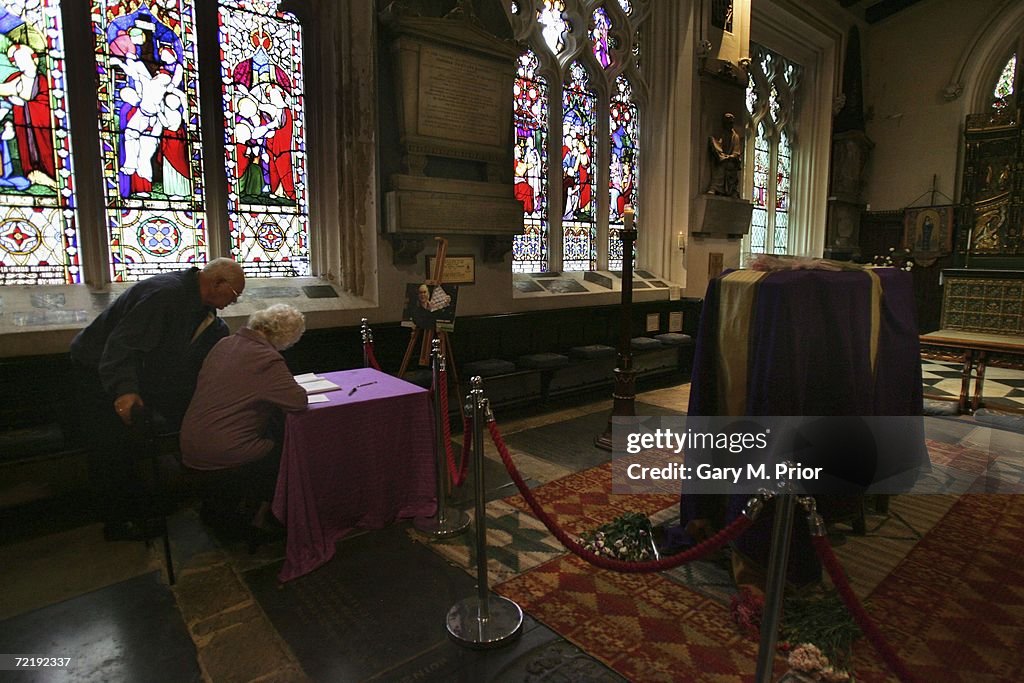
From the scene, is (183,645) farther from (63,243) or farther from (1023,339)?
(1023,339)

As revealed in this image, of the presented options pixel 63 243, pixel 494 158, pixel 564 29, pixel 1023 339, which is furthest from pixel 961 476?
pixel 63 243

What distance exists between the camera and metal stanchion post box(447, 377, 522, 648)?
2246 mm

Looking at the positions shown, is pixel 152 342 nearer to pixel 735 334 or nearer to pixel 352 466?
pixel 352 466

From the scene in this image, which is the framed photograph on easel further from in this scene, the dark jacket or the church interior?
the dark jacket

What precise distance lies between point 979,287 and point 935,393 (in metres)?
1.17

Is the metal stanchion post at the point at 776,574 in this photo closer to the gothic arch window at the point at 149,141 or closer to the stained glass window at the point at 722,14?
the gothic arch window at the point at 149,141

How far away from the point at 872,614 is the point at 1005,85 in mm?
10898

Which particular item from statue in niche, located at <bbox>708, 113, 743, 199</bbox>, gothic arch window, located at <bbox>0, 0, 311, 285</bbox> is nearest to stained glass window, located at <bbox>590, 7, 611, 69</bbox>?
statue in niche, located at <bbox>708, 113, 743, 199</bbox>

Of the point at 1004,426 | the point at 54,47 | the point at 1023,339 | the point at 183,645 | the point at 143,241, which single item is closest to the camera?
the point at 183,645

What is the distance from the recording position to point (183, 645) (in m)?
2.25

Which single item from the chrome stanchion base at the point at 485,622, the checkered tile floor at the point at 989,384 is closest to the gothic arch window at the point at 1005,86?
the checkered tile floor at the point at 989,384

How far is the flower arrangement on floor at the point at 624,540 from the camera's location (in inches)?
110

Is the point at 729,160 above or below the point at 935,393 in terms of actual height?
above

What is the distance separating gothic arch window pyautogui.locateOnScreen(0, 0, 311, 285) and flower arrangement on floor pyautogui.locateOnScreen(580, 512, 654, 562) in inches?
132
